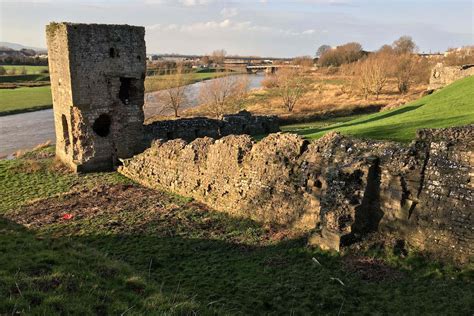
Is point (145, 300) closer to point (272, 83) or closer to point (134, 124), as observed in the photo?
point (134, 124)

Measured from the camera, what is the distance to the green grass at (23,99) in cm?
4865

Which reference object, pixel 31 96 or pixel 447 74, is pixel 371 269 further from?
pixel 31 96

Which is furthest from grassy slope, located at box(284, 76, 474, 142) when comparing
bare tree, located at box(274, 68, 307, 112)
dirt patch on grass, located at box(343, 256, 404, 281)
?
bare tree, located at box(274, 68, 307, 112)

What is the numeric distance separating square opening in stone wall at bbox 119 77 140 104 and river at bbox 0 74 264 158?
1240 cm

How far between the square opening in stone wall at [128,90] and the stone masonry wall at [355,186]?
7211 millimetres

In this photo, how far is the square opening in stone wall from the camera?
19.1 meters

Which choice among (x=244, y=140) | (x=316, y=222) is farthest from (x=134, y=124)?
(x=316, y=222)

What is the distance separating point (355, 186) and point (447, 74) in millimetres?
28115

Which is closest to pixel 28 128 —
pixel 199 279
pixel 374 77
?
pixel 199 279

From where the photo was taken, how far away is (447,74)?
109 ft

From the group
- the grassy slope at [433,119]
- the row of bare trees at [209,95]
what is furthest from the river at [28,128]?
the grassy slope at [433,119]

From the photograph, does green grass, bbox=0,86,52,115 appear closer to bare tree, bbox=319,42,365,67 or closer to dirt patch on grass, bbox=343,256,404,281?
dirt patch on grass, bbox=343,256,404,281

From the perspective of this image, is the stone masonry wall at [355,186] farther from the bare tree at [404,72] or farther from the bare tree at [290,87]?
the bare tree at [404,72]

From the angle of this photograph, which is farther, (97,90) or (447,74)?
(447,74)
